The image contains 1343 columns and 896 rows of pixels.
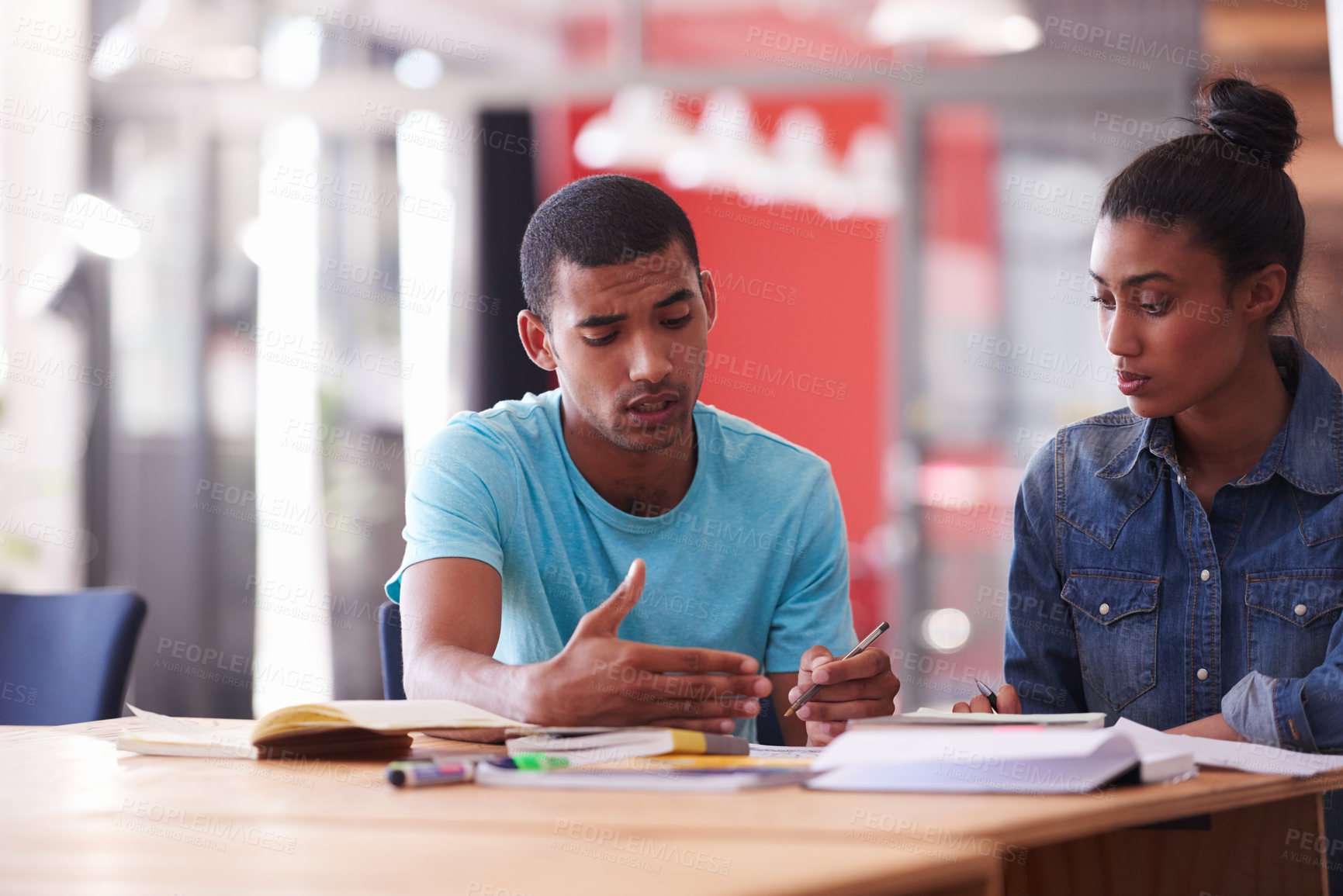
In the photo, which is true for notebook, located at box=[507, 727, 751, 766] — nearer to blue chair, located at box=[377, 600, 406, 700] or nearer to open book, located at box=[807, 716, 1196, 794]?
open book, located at box=[807, 716, 1196, 794]

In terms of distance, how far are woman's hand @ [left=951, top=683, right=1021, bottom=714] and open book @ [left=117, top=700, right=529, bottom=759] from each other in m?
0.47

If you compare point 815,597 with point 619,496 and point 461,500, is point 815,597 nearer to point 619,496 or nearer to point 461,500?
point 619,496

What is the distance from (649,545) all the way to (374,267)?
276cm

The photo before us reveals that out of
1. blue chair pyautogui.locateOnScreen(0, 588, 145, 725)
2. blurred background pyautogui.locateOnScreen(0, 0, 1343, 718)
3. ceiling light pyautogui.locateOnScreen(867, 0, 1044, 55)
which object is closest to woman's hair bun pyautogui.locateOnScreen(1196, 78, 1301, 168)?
blue chair pyautogui.locateOnScreen(0, 588, 145, 725)

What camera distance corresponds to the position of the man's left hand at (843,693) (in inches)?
51.4

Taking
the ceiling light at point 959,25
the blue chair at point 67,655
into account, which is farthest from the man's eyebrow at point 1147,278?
the ceiling light at point 959,25

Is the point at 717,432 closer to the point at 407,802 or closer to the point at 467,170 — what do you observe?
the point at 407,802

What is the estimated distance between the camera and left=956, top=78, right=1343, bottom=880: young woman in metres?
1.42

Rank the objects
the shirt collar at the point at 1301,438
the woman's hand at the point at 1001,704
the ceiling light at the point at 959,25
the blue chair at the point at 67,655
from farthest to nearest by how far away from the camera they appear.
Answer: the ceiling light at the point at 959,25, the blue chair at the point at 67,655, the shirt collar at the point at 1301,438, the woman's hand at the point at 1001,704

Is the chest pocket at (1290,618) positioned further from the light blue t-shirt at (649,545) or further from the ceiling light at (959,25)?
the ceiling light at (959,25)

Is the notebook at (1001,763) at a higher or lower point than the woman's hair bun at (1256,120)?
lower

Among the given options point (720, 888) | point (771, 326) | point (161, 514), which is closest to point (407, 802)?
point (720, 888)

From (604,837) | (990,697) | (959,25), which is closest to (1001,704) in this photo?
(990,697)

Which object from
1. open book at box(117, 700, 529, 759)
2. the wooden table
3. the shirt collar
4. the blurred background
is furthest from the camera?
the blurred background
